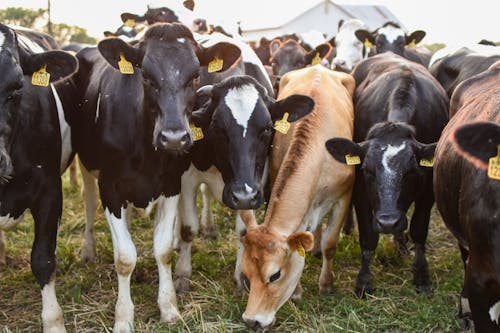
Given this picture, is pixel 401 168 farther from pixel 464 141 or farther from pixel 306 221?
pixel 464 141

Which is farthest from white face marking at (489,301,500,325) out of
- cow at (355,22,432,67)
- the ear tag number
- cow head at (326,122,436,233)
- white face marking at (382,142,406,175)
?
cow at (355,22,432,67)

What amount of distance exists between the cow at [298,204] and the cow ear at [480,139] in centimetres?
152

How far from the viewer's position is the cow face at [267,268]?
4.34 meters

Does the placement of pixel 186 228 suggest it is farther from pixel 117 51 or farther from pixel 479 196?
pixel 479 196

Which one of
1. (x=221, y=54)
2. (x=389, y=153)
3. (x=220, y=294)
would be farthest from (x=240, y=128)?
(x=220, y=294)

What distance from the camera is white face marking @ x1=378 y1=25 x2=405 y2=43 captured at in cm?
955

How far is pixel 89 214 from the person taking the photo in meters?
6.32

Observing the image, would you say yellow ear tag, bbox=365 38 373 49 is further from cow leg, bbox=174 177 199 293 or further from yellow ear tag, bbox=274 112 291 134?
yellow ear tag, bbox=274 112 291 134

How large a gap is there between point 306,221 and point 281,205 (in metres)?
0.36

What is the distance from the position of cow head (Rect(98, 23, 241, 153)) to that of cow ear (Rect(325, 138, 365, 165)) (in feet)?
3.78

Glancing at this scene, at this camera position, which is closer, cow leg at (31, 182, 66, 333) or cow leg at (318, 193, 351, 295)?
cow leg at (31, 182, 66, 333)

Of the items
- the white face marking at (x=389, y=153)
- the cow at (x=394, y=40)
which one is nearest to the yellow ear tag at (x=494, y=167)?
the white face marking at (x=389, y=153)

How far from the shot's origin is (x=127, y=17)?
30.3 feet

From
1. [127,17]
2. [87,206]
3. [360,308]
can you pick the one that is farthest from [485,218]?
[127,17]
